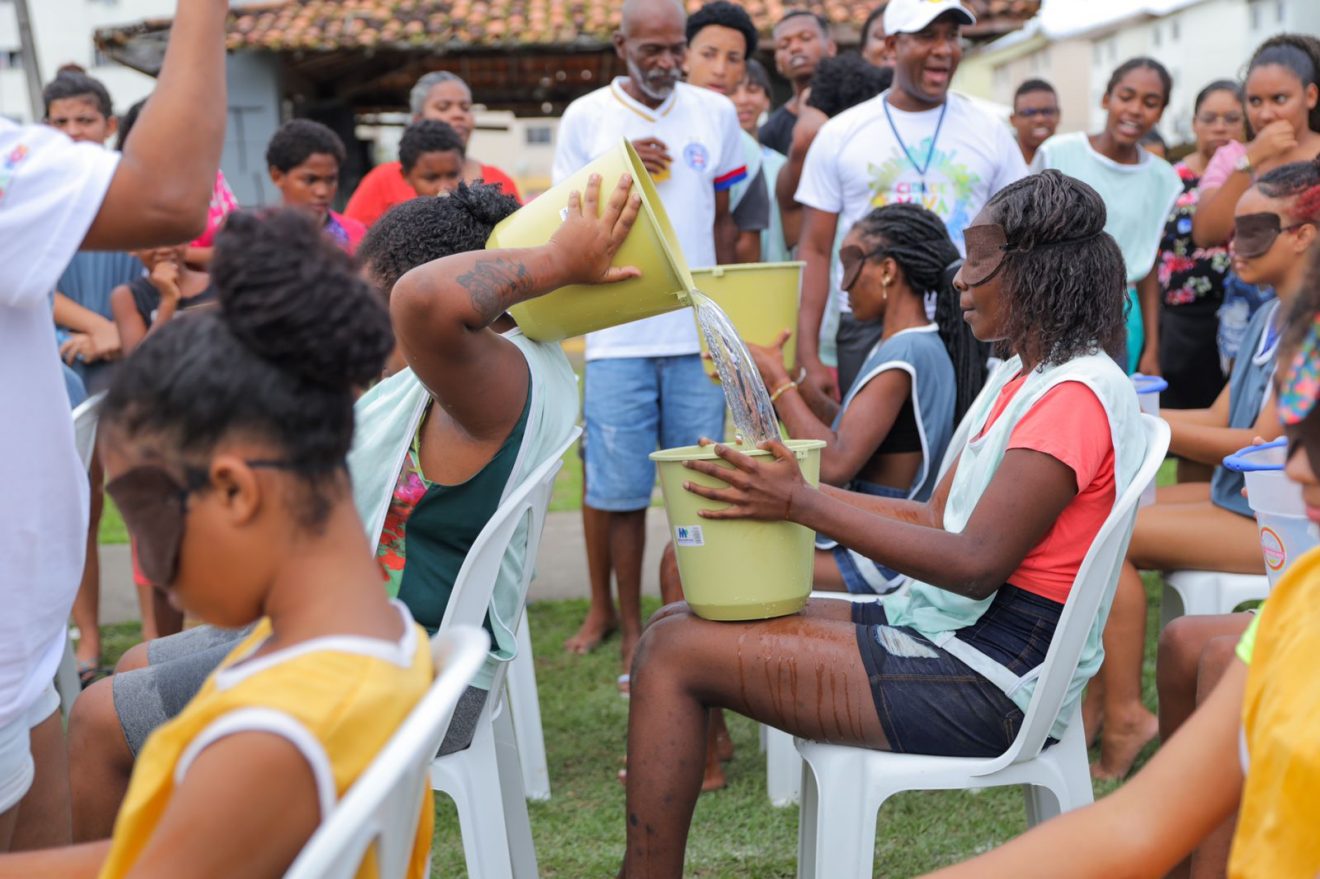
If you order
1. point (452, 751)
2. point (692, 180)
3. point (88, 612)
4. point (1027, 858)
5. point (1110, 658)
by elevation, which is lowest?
point (88, 612)

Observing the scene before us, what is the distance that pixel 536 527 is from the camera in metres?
2.78

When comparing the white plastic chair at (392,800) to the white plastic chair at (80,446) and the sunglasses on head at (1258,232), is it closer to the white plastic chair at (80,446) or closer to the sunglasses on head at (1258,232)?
the white plastic chair at (80,446)

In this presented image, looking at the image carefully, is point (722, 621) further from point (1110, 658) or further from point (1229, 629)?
point (1110, 658)

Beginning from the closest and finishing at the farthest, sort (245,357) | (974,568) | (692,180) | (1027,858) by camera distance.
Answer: (245,357), (1027,858), (974,568), (692,180)

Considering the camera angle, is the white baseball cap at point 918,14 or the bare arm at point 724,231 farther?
the bare arm at point 724,231

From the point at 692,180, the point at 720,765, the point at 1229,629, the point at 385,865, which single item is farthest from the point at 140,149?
the point at 692,180

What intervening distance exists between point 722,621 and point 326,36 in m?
12.2

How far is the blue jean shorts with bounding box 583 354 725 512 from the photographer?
16.0ft

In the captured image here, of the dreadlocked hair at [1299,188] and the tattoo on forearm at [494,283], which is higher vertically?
the tattoo on forearm at [494,283]

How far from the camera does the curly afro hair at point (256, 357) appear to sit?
1.41m

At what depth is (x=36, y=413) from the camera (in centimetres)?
180

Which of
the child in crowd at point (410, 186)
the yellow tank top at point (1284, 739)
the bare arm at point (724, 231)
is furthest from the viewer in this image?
the child in crowd at point (410, 186)

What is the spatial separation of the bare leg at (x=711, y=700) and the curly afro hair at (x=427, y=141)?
135 inches

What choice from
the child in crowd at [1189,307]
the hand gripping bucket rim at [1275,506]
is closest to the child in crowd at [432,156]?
the child in crowd at [1189,307]
